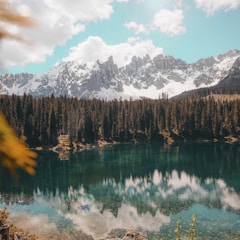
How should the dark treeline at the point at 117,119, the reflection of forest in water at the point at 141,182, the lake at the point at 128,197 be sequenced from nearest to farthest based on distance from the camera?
the lake at the point at 128,197
the reflection of forest in water at the point at 141,182
the dark treeline at the point at 117,119

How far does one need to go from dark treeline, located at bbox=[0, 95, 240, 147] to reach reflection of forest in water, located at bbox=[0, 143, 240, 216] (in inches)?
1624

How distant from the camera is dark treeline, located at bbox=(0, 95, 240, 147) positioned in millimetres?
147500

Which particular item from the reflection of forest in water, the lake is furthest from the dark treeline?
the lake

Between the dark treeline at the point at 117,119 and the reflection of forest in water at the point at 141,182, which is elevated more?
the dark treeline at the point at 117,119

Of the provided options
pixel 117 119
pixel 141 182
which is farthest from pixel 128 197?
pixel 117 119

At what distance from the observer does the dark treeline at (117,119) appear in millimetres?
147500

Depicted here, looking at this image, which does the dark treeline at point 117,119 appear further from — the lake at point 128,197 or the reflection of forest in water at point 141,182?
the lake at point 128,197

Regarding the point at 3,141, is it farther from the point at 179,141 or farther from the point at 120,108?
the point at 120,108

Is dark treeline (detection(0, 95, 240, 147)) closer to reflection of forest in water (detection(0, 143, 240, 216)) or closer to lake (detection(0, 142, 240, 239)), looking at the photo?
reflection of forest in water (detection(0, 143, 240, 216))

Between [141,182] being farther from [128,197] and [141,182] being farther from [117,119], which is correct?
[117,119]

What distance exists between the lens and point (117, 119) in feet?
579

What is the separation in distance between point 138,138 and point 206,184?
344 ft

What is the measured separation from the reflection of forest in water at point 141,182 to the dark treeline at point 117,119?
4125 cm

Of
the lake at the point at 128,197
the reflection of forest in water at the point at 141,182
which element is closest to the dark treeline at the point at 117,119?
the reflection of forest in water at the point at 141,182
